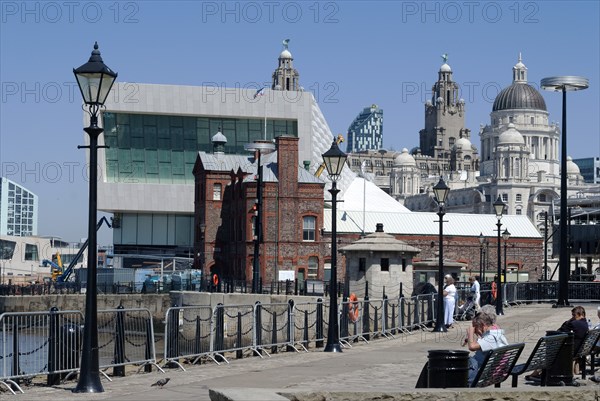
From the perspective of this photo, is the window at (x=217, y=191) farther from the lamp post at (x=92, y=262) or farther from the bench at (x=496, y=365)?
the bench at (x=496, y=365)

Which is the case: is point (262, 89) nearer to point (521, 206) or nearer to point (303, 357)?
point (303, 357)

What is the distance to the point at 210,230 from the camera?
78.2 meters

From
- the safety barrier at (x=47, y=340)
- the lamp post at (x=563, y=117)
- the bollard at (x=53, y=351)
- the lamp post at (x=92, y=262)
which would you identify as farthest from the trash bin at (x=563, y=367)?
the lamp post at (x=563, y=117)

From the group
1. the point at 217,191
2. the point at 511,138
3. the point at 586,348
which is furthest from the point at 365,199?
the point at 511,138

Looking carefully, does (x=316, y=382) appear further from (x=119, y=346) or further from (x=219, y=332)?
(x=219, y=332)

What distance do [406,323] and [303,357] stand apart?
32.2 feet

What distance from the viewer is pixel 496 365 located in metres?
14.1

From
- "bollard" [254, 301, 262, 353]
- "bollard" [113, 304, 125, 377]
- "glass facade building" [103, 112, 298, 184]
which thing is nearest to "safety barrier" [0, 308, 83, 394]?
"bollard" [113, 304, 125, 377]

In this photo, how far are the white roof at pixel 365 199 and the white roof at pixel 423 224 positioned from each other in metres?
5.86

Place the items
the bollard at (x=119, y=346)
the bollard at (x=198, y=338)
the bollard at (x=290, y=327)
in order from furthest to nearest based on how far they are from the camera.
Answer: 1. the bollard at (x=290, y=327)
2. the bollard at (x=198, y=338)
3. the bollard at (x=119, y=346)

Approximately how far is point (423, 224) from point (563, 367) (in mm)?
71921

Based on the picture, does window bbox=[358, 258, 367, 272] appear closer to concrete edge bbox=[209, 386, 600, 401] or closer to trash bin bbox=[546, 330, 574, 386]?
trash bin bbox=[546, 330, 574, 386]

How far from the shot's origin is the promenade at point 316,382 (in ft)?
40.8

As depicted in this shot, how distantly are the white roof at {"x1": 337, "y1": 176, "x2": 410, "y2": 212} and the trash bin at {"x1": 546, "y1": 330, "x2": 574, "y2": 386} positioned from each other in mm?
77579
